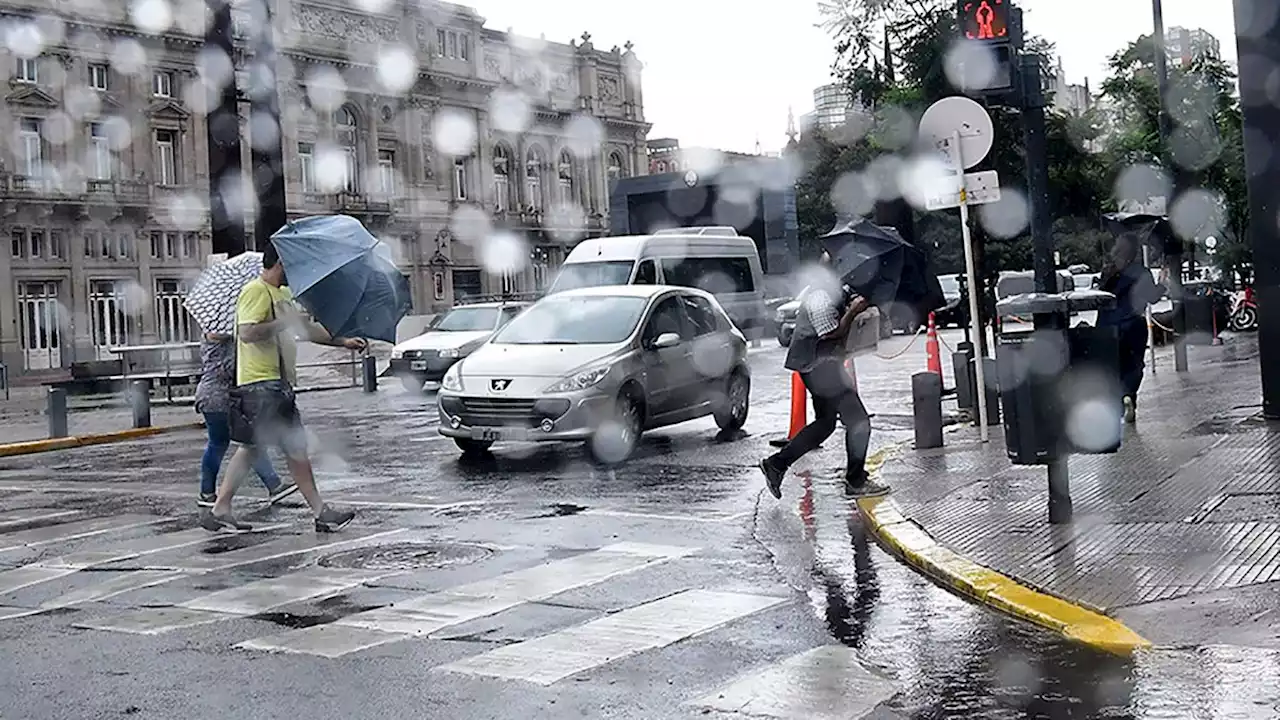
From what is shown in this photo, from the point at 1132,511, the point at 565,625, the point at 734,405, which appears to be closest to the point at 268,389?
the point at 565,625

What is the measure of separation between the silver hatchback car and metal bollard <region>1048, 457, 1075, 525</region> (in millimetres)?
5350

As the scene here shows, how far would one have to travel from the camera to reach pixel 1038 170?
1135 centimetres

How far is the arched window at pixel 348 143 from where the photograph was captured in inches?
2203

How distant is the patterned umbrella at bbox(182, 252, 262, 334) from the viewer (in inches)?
410

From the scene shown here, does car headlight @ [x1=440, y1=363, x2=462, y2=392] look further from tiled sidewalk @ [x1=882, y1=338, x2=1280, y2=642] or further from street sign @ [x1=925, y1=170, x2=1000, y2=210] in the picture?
street sign @ [x1=925, y1=170, x2=1000, y2=210]

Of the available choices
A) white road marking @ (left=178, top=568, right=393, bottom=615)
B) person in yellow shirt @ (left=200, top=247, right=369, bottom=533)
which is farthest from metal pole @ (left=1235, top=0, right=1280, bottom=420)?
white road marking @ (left=178, top=568, right=393, bottom=615)

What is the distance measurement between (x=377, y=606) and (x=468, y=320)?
21.5 m

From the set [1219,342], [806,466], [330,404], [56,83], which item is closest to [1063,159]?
Result: [1219,342]

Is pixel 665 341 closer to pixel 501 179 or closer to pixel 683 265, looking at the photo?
pixel 683 265

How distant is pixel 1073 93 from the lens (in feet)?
204

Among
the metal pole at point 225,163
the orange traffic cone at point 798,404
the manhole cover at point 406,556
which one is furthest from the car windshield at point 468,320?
the manhole cover at point 406,556

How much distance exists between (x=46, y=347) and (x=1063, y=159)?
31564 mm

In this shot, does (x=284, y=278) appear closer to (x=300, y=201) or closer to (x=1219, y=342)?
(x=1219, y=342)

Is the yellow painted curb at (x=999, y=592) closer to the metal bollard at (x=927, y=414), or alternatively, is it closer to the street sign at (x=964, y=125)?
the metal bollard at (x=927, y=414)
